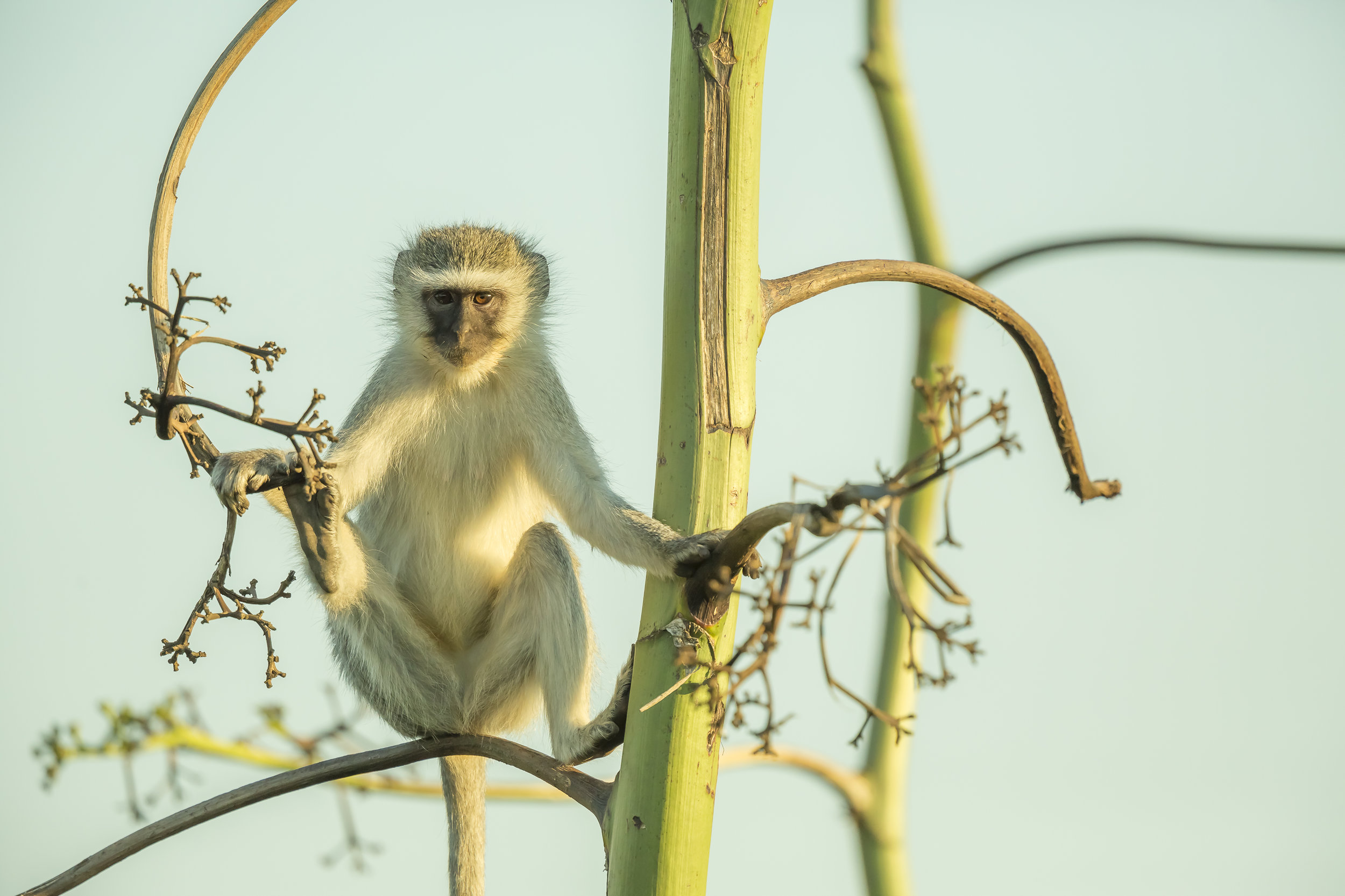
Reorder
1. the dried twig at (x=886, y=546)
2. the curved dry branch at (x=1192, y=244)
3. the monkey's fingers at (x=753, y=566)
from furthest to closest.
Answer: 1. the curved dry branch at (x=1192, y=244)
2. the monkey's fingers at (x=753, y=566)
3. the dried twig at (x=886, y=546)

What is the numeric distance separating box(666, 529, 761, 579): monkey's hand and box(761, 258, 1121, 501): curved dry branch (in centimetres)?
42

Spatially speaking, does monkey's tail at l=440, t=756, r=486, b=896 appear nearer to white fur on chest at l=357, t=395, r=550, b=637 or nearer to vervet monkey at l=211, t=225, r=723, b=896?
vervet monkey at l=211, t=225, r=723, b=896

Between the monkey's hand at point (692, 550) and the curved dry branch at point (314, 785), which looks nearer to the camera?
the monkey's hand at point (692, 550)

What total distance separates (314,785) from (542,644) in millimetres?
807

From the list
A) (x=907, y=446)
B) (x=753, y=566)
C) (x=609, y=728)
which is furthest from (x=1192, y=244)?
(x=609, y=728)

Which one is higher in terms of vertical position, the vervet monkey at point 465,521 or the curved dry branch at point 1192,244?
the curved dry branch at point 1192,244

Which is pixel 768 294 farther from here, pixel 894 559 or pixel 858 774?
pixel 858 774

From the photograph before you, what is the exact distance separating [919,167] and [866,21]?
1.47ft

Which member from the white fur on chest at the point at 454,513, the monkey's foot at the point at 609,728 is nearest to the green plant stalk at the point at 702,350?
the monkey's foot at the point at 609,728

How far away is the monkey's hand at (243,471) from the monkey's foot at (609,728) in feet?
2.66

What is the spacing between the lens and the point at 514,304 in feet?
10.1

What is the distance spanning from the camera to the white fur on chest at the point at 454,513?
119 inches

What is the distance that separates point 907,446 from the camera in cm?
289

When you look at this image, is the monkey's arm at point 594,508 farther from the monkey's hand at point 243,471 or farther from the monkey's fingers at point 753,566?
the monkey's hand at point 243,471
